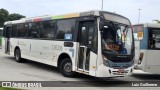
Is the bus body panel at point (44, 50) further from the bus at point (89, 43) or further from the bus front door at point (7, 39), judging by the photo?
the bus front door at point (7, 39)

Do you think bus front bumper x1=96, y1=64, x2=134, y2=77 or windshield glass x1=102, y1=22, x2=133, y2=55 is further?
windshield glass x1=102, y1=22, x2=133, y2=55

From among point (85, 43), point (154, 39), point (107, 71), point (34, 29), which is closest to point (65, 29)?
point (85, 43)

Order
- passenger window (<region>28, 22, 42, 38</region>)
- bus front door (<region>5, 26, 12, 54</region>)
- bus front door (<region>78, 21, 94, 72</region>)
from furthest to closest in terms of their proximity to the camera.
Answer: bus front door (<region>5, 26, 12, 54</region>) < passenger window (<region>28, 22, 42, 38</region>) < bus front door (<region>78, 21, 94, 72</region>)

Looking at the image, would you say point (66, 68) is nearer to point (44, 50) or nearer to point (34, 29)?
point (44, 50)

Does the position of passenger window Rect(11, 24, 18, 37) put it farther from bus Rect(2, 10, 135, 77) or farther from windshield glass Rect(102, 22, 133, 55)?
windshield glass Rect(102, 22, 133, 55)

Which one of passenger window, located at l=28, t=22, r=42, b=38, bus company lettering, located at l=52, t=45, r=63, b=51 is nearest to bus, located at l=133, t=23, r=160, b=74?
bus company lettering, located at l=52, t=45, r=63, b=51

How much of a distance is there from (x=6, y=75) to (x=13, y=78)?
908mm

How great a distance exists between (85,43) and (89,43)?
267mm

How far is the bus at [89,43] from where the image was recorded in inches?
513

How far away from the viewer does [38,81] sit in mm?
13352

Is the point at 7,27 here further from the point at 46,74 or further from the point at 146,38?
the point at 146,38

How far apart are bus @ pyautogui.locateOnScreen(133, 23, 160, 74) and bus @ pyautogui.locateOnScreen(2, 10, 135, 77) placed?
1.49 metres

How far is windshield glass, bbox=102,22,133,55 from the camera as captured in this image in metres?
→ 13.1

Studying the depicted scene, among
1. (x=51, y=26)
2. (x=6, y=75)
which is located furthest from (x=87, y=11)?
(x=6, y=75)
